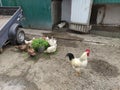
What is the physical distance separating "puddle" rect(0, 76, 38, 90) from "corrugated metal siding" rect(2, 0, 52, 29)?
370 cm

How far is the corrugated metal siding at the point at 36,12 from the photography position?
7.15 metres

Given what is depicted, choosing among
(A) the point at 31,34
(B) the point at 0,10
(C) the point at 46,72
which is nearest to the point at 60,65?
(C) the point at 46,72

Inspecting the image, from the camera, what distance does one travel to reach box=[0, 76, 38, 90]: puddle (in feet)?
12.6

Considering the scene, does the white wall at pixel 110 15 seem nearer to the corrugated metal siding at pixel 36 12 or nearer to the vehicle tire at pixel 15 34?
the corrugated metal siding at pixel 36 12

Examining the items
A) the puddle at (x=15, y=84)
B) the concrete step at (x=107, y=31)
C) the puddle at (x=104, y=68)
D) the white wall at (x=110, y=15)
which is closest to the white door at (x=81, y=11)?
the concrete step at (x=107, y=31)

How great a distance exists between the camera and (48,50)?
5188 mm

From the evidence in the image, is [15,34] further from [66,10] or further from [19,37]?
[66,10]

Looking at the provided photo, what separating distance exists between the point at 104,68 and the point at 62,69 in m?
1.12

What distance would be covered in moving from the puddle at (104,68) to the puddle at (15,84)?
67.3 inches

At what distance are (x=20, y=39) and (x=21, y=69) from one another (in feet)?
5.48

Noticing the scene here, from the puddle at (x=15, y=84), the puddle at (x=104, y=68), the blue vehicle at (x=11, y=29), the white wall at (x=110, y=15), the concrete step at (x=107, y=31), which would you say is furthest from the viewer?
the white wall at (x=110, y=15)

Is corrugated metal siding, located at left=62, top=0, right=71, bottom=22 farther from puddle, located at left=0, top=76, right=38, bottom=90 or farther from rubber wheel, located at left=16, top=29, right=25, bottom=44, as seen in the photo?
puddle, located at left=0, top=76, right=38, bottom=90

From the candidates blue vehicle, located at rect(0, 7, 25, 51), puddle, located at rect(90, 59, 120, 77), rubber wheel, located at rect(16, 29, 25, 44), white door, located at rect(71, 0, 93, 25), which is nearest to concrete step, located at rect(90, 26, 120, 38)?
white door, located at rect(71, 0, 93, 25)

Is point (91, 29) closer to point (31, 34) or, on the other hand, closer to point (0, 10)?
point (31, 34)
